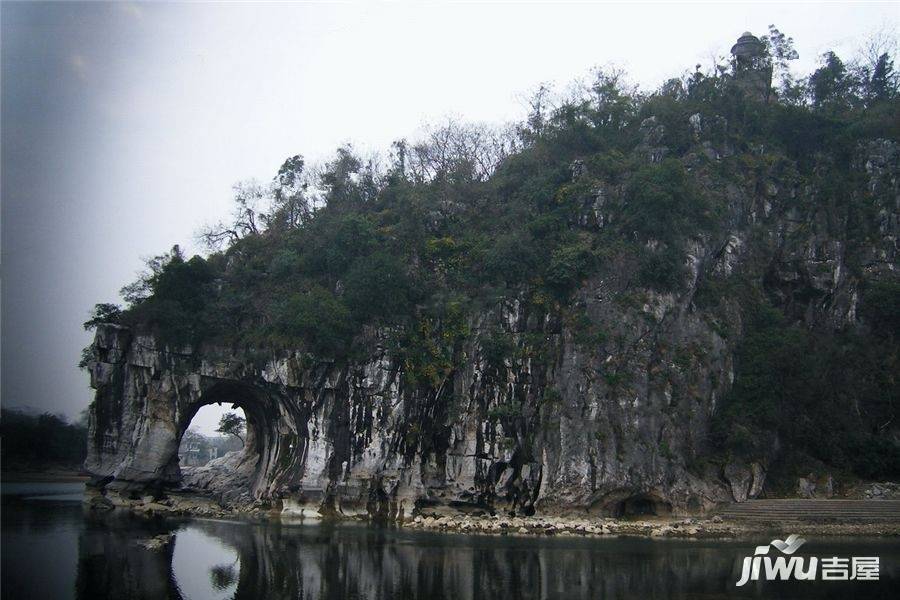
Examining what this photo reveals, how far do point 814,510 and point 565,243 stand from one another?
16.5 meters

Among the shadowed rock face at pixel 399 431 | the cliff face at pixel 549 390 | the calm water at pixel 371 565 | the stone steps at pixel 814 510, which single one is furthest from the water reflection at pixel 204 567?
the stone steps at pixel 814 510

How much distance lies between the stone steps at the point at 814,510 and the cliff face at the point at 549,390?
147cm

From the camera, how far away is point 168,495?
40.2 metres

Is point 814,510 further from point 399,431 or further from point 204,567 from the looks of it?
point 204,567

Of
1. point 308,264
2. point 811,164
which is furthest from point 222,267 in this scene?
point 811,164

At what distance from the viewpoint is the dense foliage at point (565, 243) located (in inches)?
1406

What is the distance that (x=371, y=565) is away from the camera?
2155cm

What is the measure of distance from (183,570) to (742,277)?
3013 cm

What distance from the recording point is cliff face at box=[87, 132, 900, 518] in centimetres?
3312

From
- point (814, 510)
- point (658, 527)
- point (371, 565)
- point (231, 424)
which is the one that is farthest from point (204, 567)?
point (231, 424)

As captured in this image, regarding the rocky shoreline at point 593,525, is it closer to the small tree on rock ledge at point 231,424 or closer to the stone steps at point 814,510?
the stone steps at point 814,510

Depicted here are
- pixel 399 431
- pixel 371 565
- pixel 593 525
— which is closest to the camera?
pixel 371 565

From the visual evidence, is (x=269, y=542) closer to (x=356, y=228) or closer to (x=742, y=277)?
(x=356, y=228)

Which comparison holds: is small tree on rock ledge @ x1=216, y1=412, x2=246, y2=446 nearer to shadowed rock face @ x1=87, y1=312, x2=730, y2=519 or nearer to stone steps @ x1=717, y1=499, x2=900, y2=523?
shadowed rock face @ x1=87, y1=312, x2=730, y2=519
